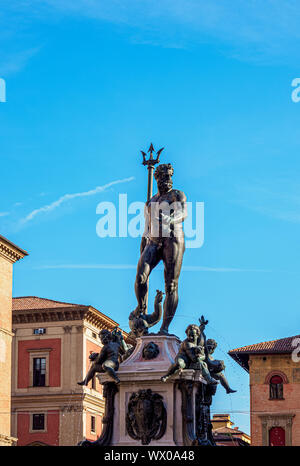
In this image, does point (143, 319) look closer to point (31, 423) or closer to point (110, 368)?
point (110, 368)

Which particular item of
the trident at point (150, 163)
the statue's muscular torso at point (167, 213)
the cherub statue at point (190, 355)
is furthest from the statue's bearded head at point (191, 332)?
the trident at point (150, 163)

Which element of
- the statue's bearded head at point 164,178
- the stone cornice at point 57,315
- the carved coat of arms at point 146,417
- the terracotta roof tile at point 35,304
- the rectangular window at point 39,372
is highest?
the terracotta roof tile at point 35,304

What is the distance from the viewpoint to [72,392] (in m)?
62.8

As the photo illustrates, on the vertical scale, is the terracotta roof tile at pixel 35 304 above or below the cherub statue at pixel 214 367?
above

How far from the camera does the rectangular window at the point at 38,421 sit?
203 feet

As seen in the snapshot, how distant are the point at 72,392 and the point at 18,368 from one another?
13.9 ft

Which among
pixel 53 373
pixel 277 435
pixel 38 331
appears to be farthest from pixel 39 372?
pixel 277 435

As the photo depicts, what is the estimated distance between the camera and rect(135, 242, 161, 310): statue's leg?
15438mm

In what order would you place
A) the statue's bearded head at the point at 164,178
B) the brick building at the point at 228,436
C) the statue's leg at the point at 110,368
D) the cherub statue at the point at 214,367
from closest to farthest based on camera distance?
the statue's leg at the point at 110,368 < the cherub statue at the point at 214,367 < the statue's bearded head at the point at 164,178 < the brick building at the point at 228,436

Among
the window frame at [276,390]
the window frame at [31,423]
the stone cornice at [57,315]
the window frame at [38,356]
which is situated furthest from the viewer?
the stone cornice at [57,315]

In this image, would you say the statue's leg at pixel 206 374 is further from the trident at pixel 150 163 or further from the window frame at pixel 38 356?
the window frame at pixel 38 356

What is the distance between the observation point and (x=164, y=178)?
51.3 feet

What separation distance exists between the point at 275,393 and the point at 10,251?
1930 centimetres
